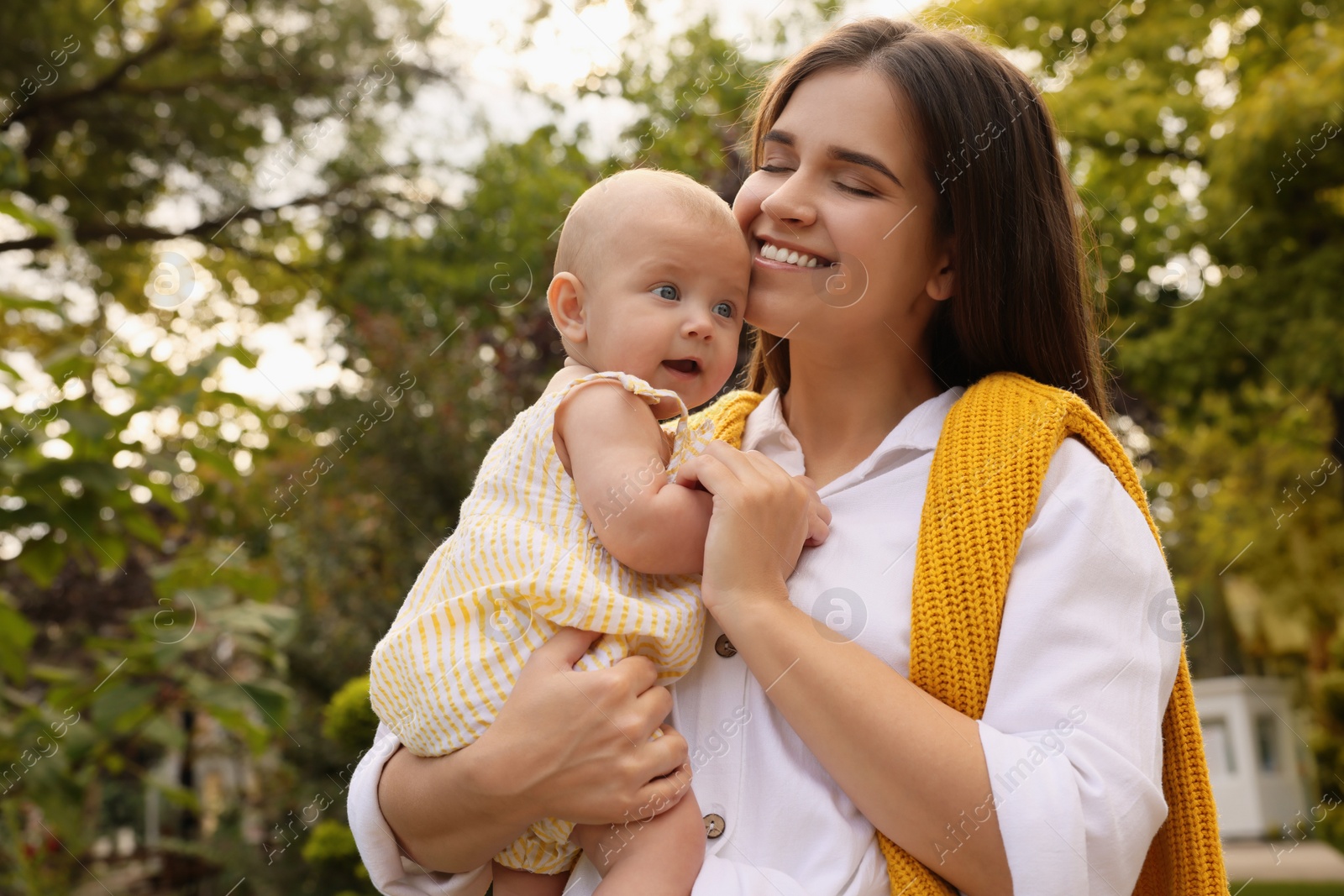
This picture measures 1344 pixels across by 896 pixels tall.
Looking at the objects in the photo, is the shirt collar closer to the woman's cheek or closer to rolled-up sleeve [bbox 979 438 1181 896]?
rolled-up sleeve [bbox 979 438 1181 896]

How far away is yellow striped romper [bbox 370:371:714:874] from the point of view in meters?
1.67

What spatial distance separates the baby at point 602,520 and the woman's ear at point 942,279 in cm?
34

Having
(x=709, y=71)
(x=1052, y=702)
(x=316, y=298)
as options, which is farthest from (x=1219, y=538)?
(x=1052, y=702)

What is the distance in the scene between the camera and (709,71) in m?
8.98

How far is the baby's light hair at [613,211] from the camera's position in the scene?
6.03ft

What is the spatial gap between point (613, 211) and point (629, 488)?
476 mm

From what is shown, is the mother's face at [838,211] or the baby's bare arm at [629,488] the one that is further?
the mother's face at [838,211]

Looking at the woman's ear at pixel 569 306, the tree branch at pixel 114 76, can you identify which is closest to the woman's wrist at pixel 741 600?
the woman's ear at pixel 569 306

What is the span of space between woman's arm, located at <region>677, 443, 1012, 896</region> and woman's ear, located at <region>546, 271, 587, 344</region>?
388mm

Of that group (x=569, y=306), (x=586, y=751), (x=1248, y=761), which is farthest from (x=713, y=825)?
(x=1248, y=761)

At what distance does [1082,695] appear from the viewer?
149cm

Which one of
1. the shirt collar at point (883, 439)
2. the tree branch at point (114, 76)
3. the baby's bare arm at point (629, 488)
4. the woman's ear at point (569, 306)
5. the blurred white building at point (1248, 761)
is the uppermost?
the tree branch at point (114, 76)

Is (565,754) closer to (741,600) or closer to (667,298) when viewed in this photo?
(741,600)

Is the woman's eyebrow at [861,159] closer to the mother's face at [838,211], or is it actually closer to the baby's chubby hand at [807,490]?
the mother's face at [838,211]
